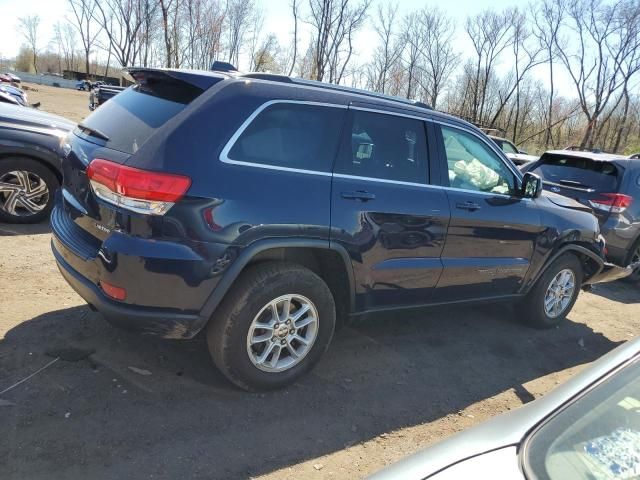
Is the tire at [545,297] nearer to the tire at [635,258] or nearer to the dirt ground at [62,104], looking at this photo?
the tire at [635,258]

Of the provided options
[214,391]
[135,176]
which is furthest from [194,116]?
[214,391]

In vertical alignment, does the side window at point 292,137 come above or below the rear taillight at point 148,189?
above

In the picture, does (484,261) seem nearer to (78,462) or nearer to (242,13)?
(78,462)

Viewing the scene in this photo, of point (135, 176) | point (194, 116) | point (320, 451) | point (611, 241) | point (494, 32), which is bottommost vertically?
point (320, 451)

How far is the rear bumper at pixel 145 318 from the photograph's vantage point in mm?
2887

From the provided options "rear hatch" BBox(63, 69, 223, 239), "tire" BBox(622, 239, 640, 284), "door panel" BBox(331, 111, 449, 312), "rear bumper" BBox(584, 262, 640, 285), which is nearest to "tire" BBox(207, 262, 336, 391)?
"door panel" BBox(331, 111, 449, 312)

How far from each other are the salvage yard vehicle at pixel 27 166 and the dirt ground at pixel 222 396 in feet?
3.84

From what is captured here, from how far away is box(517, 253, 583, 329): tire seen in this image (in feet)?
16.5

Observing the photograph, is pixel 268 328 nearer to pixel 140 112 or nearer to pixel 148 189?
pixel 148 189

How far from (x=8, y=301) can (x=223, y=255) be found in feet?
7.81

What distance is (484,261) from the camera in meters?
4.30

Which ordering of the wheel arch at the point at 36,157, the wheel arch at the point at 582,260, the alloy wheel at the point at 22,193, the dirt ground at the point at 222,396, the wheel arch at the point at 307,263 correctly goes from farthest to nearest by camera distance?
the alloy wheel at the point at 22,193, the wheel arch at the point at 36,157, the wheel arch at the point at 582,260, the wheel arch at the point at 307,263, the dirt ground at the point at 222,396

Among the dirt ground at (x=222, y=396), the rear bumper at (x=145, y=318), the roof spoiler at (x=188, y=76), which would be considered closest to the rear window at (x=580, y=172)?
the dirt ground at (x=222, y=396)

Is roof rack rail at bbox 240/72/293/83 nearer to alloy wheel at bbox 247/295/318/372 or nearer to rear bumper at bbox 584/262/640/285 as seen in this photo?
alloy wheel at bbox 247/295/318/372
